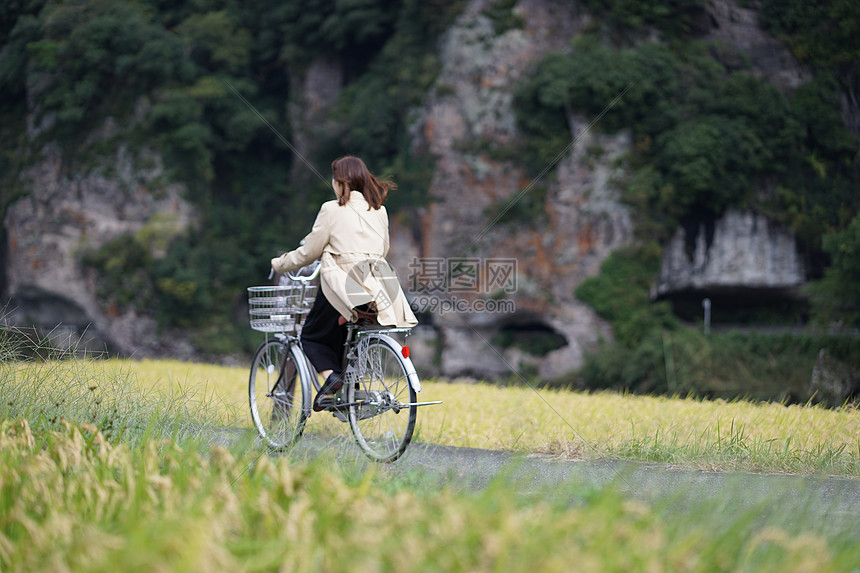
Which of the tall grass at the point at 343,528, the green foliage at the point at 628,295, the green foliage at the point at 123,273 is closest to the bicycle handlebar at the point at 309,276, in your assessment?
the tall grass at the point at 343,528

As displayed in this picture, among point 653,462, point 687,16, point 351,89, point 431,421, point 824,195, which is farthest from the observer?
point 351,89

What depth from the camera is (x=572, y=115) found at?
76.3ft

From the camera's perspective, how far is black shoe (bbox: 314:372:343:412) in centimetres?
427

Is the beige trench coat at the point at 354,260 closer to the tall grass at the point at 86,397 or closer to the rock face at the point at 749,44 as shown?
the tall grass at the point at 86,397

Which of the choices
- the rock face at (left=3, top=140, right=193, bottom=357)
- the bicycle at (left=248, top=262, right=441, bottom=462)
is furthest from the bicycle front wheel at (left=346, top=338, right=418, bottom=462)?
the rock face at (left=3, top=140, right=193, bottom=357)

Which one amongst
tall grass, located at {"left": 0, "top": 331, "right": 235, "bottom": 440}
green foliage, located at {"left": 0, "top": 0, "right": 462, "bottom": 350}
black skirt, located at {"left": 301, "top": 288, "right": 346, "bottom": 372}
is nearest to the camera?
tall grass, located at {"left": 0, "top": 331, "right": 235, "bottom": 440}

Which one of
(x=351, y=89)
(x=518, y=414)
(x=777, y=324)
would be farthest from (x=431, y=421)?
(x=351, y=89)

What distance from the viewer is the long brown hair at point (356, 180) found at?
14.4ft

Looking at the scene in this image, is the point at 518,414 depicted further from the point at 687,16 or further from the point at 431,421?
the point at 687,16

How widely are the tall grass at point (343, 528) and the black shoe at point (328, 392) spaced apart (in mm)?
1580

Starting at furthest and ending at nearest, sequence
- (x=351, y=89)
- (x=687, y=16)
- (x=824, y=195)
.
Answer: (x=351, y=89) < (x=687, y=16) < (x=824, y=195)

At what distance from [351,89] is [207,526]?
90.1ft

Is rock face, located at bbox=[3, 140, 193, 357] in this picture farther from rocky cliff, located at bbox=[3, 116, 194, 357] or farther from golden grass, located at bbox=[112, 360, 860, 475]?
golden grass, located at bbox=[112, 360, 860, 475]

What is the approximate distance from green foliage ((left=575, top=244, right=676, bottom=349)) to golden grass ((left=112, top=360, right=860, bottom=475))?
15630 millimetres
